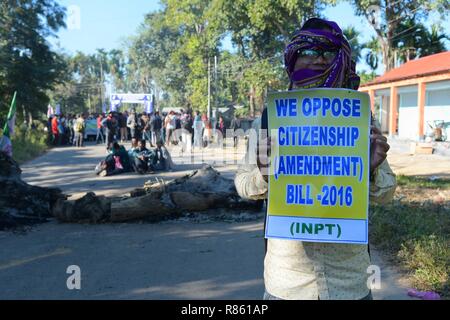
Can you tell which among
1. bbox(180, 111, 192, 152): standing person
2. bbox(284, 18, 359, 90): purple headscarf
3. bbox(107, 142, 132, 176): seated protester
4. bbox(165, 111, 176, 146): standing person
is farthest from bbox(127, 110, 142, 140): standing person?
bbox(284, 18, 359, 90): purple headscarf

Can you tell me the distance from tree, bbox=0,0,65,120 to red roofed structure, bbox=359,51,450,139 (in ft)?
54.1

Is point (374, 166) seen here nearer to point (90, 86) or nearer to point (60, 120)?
point (60, 120)

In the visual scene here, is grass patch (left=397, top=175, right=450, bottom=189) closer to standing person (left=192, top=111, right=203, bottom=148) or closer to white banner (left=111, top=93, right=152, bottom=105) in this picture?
standing person (left=192, top=111, right=203, bottom=148)

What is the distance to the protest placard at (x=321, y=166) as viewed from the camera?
1808 mm

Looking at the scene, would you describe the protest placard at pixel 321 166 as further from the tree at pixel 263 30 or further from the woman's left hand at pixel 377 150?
the tree at pixel 263 30

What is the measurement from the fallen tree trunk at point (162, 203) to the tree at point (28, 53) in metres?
16.9

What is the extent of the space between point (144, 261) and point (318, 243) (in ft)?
13.0

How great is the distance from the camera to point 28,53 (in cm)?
2517

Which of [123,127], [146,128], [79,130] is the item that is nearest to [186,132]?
[146,128]

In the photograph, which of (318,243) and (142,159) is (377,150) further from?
(142,159)

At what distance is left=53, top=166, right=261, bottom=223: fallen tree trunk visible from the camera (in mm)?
7453

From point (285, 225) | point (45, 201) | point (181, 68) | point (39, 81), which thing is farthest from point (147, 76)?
point (285, 225)

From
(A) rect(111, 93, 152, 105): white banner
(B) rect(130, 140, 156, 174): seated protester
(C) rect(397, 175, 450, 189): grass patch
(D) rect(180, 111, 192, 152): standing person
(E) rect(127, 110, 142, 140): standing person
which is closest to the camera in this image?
(C) rect(397, 175, 450, 189): grass patch

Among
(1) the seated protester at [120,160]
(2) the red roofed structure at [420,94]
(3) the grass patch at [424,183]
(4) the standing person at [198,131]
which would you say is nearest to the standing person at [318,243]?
(3) the grass patch at [424,183]
